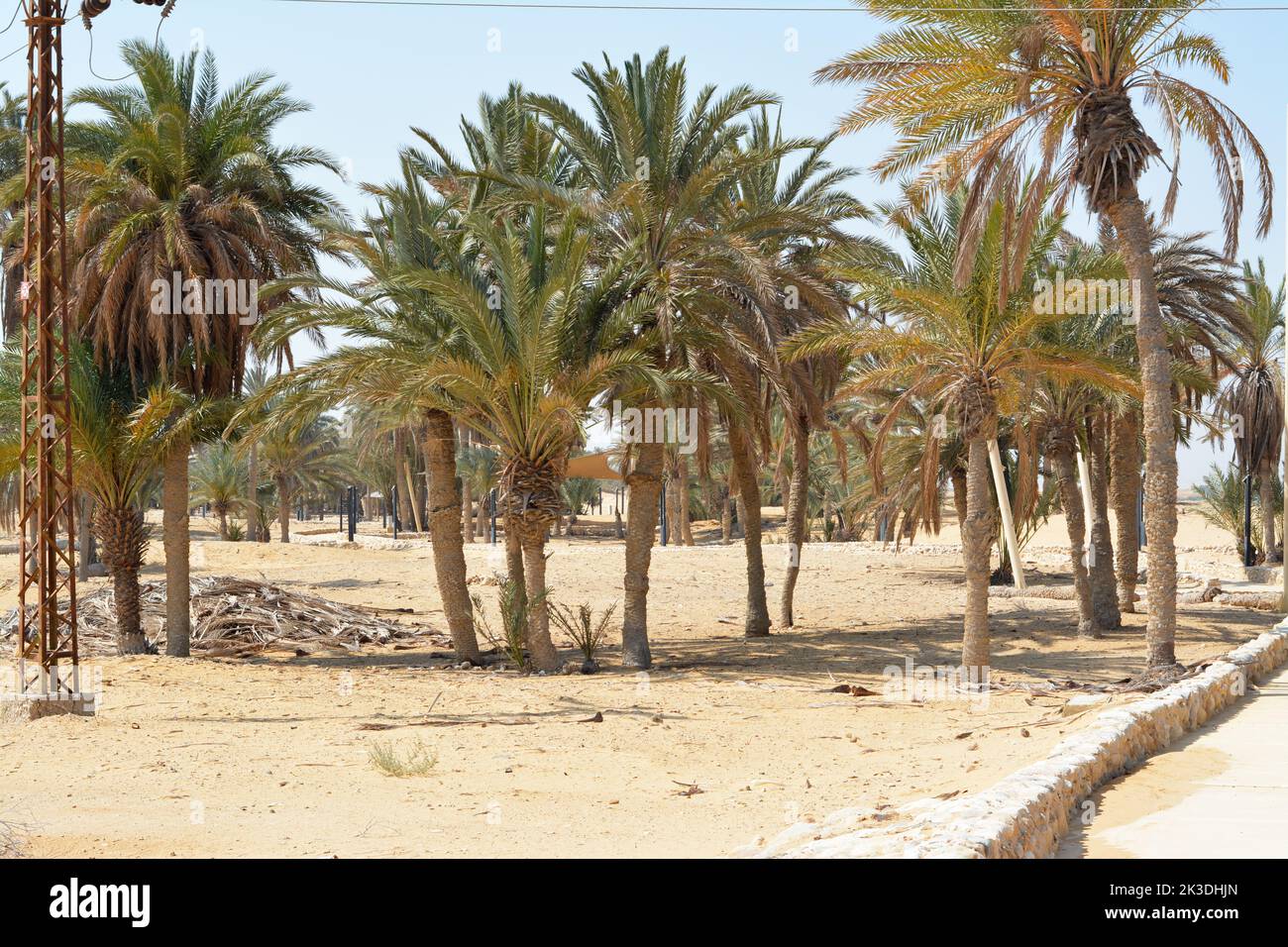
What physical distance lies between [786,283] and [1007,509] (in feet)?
38.4

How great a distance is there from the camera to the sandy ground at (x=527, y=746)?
26.6ft

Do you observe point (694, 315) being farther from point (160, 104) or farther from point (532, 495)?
point (160, 104)

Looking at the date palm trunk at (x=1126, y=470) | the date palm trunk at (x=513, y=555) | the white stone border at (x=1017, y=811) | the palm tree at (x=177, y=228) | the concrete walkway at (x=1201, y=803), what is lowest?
the concrete walkway at (x=1201, y=803)

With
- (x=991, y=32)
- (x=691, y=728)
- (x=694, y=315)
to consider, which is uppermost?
(x=991, y=32)

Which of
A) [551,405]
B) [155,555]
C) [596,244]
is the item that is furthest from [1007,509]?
[155,555]

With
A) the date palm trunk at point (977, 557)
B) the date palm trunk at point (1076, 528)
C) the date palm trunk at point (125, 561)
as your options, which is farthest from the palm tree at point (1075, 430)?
the date palm trunk at point (125, 561)

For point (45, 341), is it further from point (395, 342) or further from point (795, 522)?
point (795, 522)

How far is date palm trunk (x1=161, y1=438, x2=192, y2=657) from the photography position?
17.0 meters

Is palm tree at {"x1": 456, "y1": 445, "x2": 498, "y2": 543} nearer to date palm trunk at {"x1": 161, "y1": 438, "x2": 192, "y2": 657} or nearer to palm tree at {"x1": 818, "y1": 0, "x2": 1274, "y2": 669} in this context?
date palm trunk at {"x1": 161, "y1": 438, "x2": 192, "y2": 657}

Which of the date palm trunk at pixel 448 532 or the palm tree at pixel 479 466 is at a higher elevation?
the palm tree at pixel 479 466

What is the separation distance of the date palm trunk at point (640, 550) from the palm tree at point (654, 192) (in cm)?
1

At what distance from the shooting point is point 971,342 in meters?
15.0

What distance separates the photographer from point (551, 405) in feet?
49.2

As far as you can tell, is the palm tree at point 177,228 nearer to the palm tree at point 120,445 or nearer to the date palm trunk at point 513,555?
the palm tree at point 120,445
